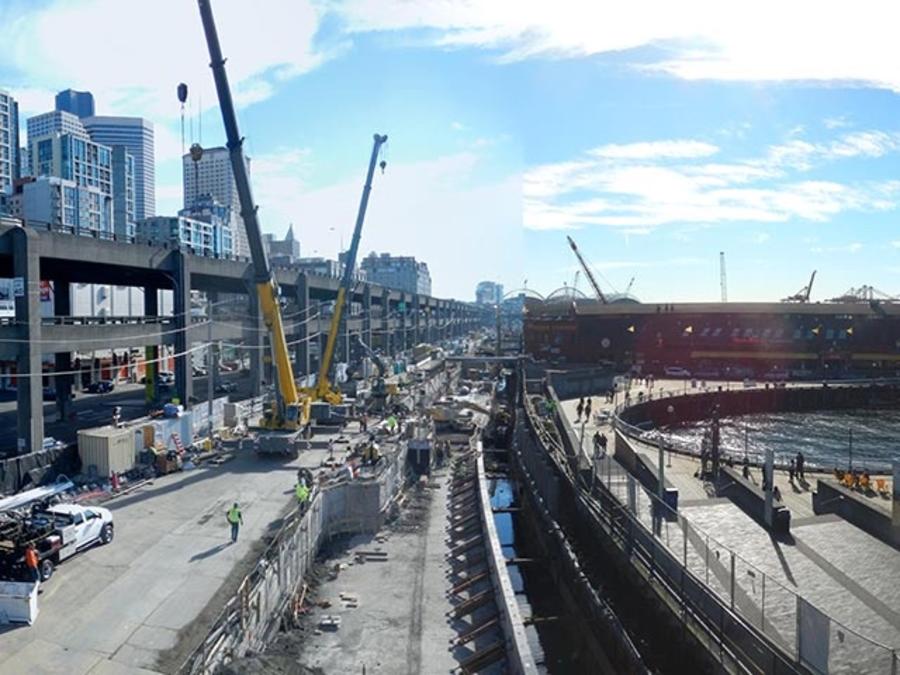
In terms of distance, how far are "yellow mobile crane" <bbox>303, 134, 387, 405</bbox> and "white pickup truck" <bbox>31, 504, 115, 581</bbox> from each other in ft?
73.6

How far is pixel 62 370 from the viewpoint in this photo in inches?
1612

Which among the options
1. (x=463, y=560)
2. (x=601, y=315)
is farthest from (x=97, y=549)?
(x=601, y=315)

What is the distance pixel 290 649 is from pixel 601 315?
255ft

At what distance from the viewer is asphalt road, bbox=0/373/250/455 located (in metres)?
33.2

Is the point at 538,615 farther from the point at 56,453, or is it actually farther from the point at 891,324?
the point at 891,324

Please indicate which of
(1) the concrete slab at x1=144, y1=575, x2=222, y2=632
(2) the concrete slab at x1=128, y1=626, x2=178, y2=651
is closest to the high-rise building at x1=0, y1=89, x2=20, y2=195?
(1) the concrete slab at x1=144, y1=575, x2=222, y2=632

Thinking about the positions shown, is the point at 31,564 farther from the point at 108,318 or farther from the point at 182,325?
the point at 182,325

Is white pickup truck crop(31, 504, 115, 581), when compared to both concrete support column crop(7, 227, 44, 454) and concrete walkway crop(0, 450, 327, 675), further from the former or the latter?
concrete support column crop(7, 227, 44, 454)

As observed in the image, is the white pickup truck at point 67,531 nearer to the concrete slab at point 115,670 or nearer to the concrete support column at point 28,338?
the concrete slab at point 115,670

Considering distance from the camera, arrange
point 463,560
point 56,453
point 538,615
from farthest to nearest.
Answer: point 56,453 → point 538,615 → point 463,560

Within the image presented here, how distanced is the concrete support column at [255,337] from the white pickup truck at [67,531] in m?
24.1

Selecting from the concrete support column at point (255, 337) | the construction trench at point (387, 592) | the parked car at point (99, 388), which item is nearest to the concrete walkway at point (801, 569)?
the construction trench at point (387, 592)

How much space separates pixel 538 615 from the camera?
22703 millimetres

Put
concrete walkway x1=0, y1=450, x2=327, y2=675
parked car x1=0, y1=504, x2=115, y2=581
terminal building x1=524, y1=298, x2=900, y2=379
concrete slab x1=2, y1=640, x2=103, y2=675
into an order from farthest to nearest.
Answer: terminal building x1=524, y1=298, x2=900, y2=379 < parked car x1=0, y1=504, x2=115, y2=581 < concrete walkway x1=0, y1=450, x2=327, y2=675 < concrete slab x1=2, y1=640, x2=103, y2=675
